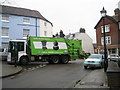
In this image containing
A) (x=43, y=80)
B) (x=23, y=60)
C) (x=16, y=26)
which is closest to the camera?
(x=43, y=80)

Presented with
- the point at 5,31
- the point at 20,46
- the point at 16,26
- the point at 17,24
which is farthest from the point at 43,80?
the point at 17,24

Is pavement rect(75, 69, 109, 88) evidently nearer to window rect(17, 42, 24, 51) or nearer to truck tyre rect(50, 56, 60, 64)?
window rect(17, 42, 24, 51)

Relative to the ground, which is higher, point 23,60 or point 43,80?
point 23,60

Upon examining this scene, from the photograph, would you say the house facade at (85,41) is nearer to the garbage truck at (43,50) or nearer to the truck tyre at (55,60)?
the garbage truck at (43,50)

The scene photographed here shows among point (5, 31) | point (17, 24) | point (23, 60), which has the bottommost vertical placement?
point (23, 60)

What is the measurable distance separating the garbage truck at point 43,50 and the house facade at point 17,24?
43.6 feet

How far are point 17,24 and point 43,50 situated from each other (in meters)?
15.2

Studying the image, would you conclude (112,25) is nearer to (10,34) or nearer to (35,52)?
(10,34)

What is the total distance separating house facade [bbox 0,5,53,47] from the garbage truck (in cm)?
1328

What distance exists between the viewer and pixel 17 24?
31453 millimetres

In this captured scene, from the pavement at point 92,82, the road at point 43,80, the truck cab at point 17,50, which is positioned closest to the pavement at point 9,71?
the road at point 43,80

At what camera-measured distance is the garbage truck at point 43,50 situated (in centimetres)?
1712

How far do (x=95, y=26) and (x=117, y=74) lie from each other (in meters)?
39.6

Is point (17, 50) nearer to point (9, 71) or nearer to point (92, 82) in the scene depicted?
point (9, 71)
